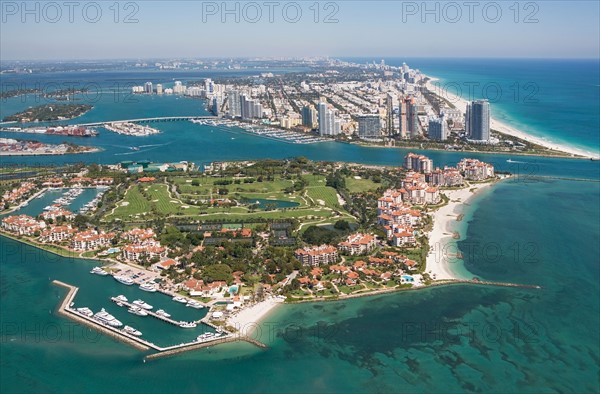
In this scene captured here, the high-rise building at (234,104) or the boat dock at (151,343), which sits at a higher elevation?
the high-rise building at (234,104)

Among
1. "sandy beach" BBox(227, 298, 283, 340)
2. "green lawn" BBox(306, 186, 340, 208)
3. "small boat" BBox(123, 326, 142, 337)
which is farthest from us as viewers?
"green lawn" BBox(306, 186, 340, 208)

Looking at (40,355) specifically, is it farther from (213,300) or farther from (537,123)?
(537,123)

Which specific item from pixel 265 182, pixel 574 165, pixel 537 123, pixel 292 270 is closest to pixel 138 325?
pixel 292 270

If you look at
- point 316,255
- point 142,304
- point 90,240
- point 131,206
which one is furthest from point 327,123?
point 142,304

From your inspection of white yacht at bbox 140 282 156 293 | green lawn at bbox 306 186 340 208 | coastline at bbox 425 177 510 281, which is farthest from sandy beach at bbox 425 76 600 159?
white yacht at bbox 140 282 156 293

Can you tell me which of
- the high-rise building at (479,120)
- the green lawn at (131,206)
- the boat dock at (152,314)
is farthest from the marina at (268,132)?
Answer: the boat dock at (152,314)

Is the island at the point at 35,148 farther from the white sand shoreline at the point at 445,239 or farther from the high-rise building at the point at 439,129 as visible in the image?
the white sand shoreline at the point at 445,239

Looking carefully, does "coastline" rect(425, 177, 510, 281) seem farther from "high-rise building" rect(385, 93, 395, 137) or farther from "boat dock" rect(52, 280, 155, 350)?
"high-rise building" rect(385, 93, 395, 137)
